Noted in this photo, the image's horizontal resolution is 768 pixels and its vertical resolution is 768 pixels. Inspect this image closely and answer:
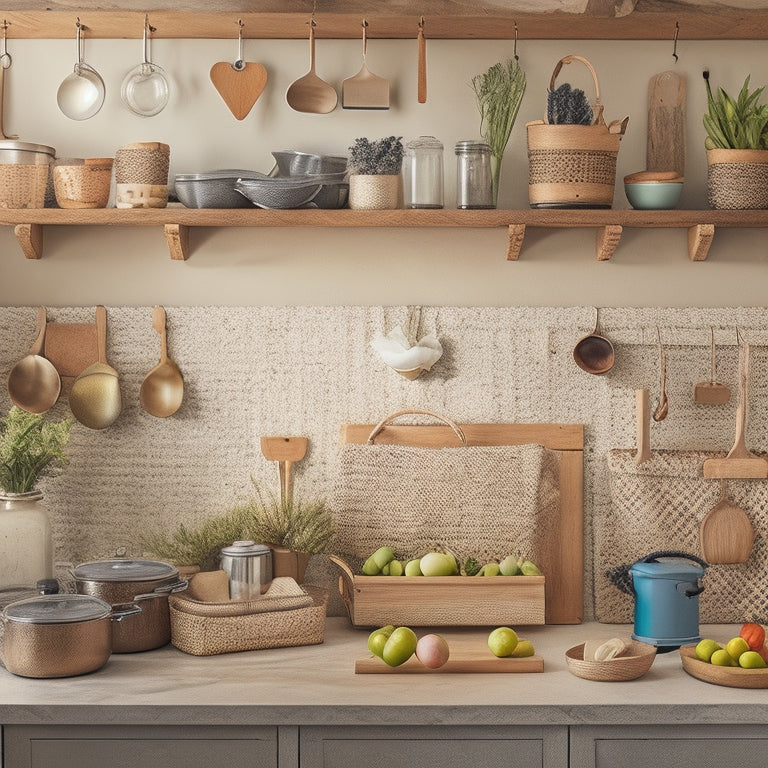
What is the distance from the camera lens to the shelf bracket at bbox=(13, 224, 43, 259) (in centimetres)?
228

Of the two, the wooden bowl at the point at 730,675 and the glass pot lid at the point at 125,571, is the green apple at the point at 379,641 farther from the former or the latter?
the wooden bowl at the point at 730,675

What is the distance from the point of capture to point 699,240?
227 centimetres

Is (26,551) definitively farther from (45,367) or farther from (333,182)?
(333,182)

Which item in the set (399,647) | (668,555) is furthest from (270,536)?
(668,555)

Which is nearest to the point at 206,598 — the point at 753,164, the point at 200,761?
the point at 200,761

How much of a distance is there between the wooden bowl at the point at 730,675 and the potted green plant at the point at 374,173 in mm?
1131

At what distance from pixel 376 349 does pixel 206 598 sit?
0.68 meters

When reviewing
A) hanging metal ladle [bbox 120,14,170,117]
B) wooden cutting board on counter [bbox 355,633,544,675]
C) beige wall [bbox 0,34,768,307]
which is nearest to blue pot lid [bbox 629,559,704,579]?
wooden cutting board on counter [bbox 355,633,544,675]

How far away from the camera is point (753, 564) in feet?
7.52

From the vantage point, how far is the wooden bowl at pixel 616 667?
1856mm

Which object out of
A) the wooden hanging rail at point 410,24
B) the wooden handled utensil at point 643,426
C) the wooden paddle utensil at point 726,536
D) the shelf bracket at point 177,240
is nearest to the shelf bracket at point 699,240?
the wooden handled utensil at point 643,426

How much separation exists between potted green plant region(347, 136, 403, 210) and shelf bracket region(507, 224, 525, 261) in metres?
0.28

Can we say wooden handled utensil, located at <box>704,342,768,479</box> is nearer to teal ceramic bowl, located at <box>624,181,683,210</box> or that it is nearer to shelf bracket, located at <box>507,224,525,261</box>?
teal ceramic bowl, located at <box>624,181,683,210</box>

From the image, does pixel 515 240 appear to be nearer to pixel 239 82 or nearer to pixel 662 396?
pixel 662 396
